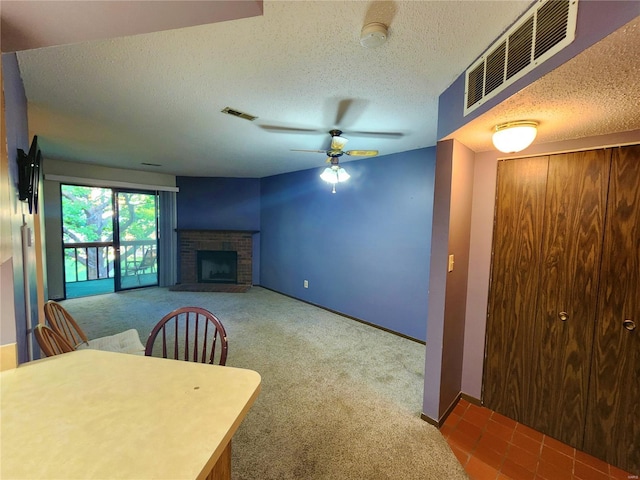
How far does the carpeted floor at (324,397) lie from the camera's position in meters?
1.69

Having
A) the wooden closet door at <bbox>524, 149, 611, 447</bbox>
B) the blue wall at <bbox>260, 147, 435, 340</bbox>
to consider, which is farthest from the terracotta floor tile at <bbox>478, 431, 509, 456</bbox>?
the blue wall at <bbox>260, 147, 435, 340</bbox>

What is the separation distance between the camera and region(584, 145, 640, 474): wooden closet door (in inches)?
65.2

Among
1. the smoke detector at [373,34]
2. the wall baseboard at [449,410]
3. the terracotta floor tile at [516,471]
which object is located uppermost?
the smoke detector at [373,34]

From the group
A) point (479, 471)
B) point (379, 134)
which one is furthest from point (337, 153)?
point (479, 471)

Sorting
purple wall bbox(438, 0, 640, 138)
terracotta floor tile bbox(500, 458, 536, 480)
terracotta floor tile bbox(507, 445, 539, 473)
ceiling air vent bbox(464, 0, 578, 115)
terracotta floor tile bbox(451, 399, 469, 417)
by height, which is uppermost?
ceiling air vent bbox(464, 0, 578, 115)

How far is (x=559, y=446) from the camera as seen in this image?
1876 mm

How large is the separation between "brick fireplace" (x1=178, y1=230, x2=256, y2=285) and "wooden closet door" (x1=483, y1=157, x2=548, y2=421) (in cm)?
480

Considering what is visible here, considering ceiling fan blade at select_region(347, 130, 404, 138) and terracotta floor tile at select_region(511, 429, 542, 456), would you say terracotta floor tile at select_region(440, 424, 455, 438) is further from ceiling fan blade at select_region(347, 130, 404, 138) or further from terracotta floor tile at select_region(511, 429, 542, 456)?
ceiling fan blade at select_region(347, 130, 404, 138)

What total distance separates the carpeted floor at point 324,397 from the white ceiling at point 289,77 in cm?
213

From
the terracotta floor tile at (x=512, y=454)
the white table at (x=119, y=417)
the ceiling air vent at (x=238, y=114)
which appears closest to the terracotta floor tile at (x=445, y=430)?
the terracotta floor tile at (x=512, y=454)

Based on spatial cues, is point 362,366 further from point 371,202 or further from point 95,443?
point 95,443

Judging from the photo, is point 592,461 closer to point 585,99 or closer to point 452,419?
point 452,419

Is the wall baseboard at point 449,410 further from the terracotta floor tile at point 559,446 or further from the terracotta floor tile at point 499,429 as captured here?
the terracotta floor tile at point 559,446

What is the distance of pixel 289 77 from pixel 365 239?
8.54 ft
